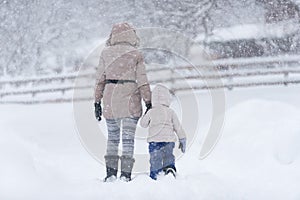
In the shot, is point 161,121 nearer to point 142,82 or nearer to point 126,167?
point 142,82

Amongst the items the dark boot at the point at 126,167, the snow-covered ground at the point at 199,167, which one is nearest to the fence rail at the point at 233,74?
the snow-covered ground at the point at 199,167

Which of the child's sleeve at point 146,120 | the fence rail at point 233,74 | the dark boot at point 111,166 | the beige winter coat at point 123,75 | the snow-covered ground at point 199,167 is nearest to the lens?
the snow-covered ground at point 199,167

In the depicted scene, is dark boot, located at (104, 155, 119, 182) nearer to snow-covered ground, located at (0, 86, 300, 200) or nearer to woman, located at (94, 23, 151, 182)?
woman, located at (94, 23, 151, 182)

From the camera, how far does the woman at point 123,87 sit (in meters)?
6.57

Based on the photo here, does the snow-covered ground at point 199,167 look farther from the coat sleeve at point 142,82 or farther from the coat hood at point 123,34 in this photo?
the coat hood at point 123,34

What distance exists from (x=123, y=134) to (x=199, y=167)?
203cm

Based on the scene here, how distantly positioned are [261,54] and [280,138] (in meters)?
14.2

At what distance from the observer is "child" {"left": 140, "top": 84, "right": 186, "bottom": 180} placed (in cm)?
676

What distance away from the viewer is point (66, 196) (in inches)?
212

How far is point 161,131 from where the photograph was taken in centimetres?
675

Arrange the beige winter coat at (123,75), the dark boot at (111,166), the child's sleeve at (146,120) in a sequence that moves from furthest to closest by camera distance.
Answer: the child's sleeve at (146,120) → the dark boot at (111,166) → the beige winter coat at (123,75)

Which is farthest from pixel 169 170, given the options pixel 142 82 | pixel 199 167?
pixel 199 167

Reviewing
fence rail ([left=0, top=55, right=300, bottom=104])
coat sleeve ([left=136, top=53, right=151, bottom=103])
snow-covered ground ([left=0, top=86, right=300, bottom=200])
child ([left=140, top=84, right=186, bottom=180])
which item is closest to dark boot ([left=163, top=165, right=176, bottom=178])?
child ([left=140, top=84, right=186, bottom=180])

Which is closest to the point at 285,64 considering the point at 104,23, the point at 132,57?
the point at 104,23
